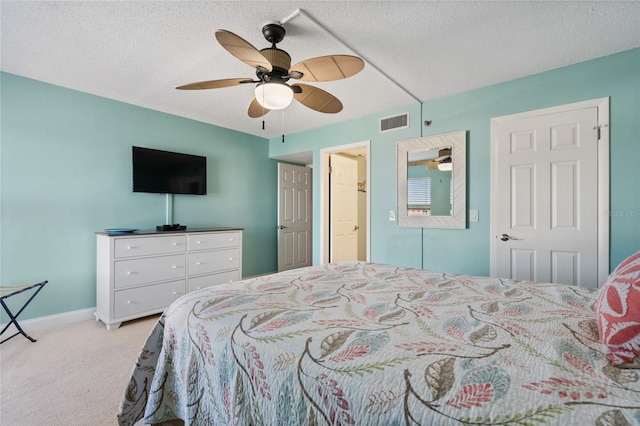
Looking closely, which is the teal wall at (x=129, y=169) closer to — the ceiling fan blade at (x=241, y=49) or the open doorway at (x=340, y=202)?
the open doorway at (x=340, y=202)

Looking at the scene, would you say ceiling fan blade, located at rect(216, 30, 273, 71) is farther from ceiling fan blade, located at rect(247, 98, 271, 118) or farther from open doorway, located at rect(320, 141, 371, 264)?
open doorway, located at rect(320, 141, 371, 264)

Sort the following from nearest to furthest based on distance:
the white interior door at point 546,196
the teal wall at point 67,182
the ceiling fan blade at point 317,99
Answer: the ceiling fan blade at point 317,99 → the white interior door at point 546,196 → the teal wall at point 67,182

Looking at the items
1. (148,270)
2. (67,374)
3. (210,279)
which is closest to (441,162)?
(210,279)

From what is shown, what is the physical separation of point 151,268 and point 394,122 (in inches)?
129

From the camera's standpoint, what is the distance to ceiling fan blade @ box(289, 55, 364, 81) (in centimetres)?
166

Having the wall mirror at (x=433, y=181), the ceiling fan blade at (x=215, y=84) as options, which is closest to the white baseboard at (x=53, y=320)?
the ceiling fan blade at (x=215, y=84)

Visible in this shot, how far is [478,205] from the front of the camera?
9.71 feet

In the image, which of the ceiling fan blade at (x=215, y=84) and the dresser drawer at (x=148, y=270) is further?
the dresser drawer at (x=148, y=270)

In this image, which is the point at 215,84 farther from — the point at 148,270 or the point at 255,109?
the point at 148,270

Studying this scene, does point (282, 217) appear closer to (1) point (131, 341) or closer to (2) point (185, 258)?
(2) point (185, 258)

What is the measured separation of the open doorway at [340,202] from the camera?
4254mm

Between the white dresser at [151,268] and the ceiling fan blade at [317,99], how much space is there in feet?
7.17

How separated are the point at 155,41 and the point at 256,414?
2505 millimetres

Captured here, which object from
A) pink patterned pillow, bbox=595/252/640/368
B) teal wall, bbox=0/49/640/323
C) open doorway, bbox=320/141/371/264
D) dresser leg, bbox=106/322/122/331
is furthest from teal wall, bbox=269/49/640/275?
dresser leg, bbox=106/322/122/331
